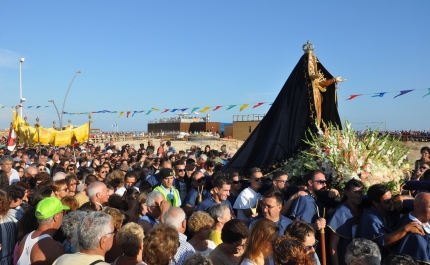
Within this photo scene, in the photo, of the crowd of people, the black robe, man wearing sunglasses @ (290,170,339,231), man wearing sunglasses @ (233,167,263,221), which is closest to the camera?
the crowd of people

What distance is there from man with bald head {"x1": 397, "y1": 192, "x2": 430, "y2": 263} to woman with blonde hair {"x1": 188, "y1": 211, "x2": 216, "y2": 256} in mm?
1817

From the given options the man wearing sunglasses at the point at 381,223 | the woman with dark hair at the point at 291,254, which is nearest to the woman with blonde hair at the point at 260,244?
the woman with dark hair at the point at 291,254

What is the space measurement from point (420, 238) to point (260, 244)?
1607 millimetres

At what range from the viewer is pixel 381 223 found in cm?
450

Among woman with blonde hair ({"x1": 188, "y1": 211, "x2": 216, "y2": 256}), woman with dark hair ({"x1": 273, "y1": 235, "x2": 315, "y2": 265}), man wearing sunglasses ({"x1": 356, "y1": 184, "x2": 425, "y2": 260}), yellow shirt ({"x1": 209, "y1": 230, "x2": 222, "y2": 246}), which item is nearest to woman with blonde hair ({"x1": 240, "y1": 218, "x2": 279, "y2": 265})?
woman with dark hair ({"x1": 273, "y1": 235, "x2": 315, "y2": 265})

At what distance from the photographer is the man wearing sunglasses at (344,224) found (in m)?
4.85

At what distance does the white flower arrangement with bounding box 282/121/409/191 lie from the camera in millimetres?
5605

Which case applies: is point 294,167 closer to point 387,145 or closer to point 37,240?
point 387,145

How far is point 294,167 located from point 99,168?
4.30 meters

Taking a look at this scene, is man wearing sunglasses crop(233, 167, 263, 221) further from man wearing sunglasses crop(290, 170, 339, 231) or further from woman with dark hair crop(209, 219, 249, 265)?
woman with dark hair crop(209, 219, 249, 265)

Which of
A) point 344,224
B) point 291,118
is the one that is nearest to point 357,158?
point 344,224

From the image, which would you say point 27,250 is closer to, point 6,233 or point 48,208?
point 48,208

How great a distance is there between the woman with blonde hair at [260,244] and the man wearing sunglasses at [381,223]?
4.50 feet

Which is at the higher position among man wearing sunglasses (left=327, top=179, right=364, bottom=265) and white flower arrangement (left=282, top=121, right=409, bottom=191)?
white flower arrangement (left=282, top=121, right=409, bottom=191)
